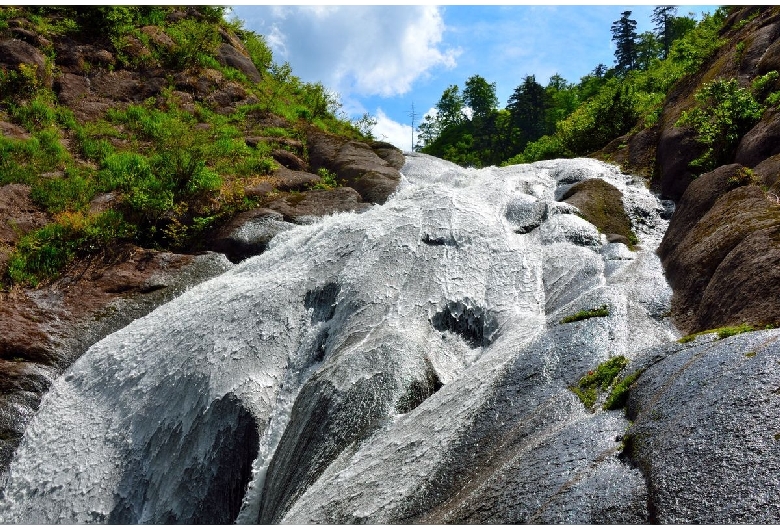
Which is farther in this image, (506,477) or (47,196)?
(47,196)

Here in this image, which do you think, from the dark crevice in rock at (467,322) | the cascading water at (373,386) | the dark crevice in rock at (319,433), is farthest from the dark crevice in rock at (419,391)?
the dark crevice in rock at (467,322)

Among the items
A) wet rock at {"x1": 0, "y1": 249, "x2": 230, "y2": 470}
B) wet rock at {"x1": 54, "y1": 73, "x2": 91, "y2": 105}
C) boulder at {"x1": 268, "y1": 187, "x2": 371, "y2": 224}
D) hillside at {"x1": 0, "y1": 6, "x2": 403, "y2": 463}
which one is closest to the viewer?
wet rock at {"x1": 0, "y1": 249, "x2": 230, "y2": 470}

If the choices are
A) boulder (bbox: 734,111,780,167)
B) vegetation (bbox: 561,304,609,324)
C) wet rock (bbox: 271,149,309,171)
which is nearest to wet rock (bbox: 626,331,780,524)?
vegetation (bbox: 561,304,609,324)

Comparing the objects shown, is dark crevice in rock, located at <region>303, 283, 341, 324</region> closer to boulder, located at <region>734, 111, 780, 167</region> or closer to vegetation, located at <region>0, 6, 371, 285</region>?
vegetation, located at <region>0, 6, 371, 285</region>

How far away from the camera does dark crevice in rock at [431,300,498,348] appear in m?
11.9

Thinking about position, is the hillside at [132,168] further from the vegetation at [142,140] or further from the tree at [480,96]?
the tree at [480,96]

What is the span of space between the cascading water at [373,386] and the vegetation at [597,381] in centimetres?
17

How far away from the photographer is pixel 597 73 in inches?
3716

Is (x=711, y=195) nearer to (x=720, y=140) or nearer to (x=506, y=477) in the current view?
(x=720, y=140)

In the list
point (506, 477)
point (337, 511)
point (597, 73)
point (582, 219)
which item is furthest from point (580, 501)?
point (597, 73)

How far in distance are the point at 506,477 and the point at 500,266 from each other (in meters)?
8.28

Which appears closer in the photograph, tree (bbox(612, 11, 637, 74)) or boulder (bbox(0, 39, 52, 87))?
boulder (bbox(0, 39, 52, 87))

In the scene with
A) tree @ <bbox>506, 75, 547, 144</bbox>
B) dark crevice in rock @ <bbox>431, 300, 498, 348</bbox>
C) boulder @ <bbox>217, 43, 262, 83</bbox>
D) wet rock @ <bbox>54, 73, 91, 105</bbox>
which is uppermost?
tree @ <bbox>506, 75, 547, 144</bbox>

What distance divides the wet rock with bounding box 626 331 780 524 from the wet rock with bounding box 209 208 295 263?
14.4 m
